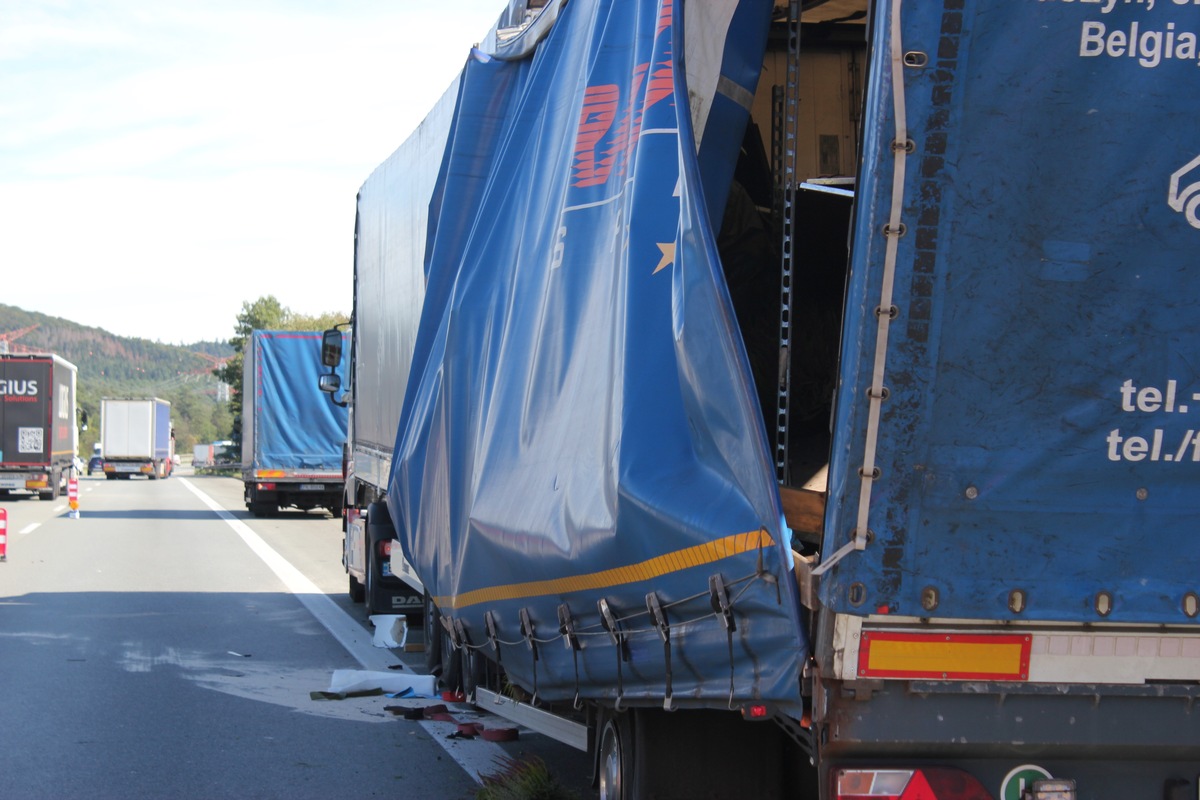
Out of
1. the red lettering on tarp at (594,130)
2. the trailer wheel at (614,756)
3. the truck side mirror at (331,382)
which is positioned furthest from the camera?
the truck side mirror at (331,382)

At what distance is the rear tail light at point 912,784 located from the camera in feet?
12.3

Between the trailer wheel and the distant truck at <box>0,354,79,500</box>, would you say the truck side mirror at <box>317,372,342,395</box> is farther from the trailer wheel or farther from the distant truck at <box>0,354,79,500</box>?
the distant truck at <box>0,354,79,500</box>

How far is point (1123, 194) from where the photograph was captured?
3.62 m

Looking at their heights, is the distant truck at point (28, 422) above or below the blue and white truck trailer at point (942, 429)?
below

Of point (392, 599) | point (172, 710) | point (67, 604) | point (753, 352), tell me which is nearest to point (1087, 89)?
point (753, 352)

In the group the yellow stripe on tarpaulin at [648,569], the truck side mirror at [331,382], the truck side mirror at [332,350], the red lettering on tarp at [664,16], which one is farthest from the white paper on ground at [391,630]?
the red lettering on tarp at [664,16]

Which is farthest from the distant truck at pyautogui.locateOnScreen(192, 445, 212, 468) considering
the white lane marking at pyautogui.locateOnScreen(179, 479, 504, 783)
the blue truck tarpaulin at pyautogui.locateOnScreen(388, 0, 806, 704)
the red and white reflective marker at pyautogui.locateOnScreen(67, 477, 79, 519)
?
the blue truck tarpaulin at pyautogui.locateOnScreen(388, 0, 806, 704)

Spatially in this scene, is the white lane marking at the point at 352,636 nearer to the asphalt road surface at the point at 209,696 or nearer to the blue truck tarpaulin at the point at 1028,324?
the asphalt road surface at the point at 209,696

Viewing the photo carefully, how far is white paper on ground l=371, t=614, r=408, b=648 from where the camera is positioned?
1115 cm

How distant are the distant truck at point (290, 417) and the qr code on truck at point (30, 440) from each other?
13103 mm

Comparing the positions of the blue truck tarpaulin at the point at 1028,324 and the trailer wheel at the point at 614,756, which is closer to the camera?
the blue truck tarpaulin at the point at 1028,324

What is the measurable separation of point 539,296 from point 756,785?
2018 mm

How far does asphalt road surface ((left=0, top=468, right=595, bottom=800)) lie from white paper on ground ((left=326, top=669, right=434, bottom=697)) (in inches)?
1.9

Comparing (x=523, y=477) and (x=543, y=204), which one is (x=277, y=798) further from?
(x=543, y=204)
